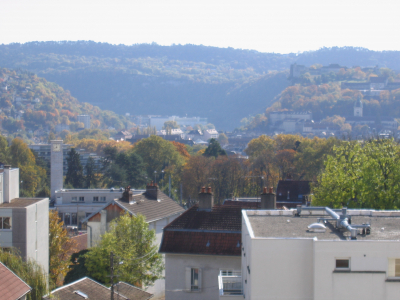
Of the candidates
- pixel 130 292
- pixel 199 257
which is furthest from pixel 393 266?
pixel 130 292

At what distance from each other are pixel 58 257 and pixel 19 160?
68384 mm

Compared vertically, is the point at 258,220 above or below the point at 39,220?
above

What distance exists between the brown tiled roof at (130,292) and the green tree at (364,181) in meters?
9.02

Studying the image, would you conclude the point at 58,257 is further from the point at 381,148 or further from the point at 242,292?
the point at 242,292

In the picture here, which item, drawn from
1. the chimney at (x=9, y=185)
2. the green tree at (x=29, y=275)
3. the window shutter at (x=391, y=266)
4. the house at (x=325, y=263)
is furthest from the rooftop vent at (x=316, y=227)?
the chimney at (x=9, y=185)

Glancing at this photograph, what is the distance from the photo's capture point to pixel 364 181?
25.0 metres

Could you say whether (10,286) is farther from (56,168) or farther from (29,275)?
(56,168)

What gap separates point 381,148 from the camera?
92.4 feet

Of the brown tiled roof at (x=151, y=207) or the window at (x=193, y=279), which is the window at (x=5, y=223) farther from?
the window at (x=193, y=279)

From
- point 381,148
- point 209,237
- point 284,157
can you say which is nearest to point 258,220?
point 209,237

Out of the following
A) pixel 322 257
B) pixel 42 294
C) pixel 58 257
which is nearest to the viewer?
pixel 322 257

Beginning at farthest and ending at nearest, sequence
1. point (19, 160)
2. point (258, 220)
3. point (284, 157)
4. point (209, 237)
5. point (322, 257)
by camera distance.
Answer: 1. point (19, 160)
2. point (284, 157)
3. point (209, 237)
4. point (258, 220)
5. point (322, 257)

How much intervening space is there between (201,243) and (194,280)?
4.34 ft

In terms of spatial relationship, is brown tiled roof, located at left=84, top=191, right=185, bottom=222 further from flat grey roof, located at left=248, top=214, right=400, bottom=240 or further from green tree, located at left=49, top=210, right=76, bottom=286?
flat grey roof, located at left=248, top=214, right=400, bottom=240
